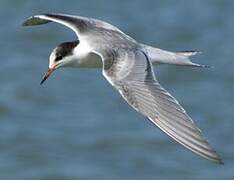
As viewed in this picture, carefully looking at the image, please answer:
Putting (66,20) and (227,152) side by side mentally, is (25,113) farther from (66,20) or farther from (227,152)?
(66,20)

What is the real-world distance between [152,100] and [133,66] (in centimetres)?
40

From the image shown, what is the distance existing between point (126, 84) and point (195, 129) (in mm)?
609

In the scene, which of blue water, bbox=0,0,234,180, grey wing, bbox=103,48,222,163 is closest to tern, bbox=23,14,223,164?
grey wing, bbox=103,48,222,163

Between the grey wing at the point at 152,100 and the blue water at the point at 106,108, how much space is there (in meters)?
3.47

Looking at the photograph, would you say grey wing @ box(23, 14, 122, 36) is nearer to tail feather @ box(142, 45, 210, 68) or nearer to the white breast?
the white breast

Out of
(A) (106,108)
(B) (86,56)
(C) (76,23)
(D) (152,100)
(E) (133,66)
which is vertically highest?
(A) (106,108)

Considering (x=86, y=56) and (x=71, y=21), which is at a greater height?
(x=71, y=21)

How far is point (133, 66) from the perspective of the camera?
20.6 feet

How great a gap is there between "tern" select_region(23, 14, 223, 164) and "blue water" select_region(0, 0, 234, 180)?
8.86 ft

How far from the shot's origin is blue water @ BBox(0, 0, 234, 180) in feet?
32.7

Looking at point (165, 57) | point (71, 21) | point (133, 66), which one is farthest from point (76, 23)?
point (133, 66)

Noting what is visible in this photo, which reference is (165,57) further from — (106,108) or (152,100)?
(106,108)

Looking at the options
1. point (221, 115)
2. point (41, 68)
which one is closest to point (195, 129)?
point (221, 115)

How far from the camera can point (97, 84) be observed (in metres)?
11.0
